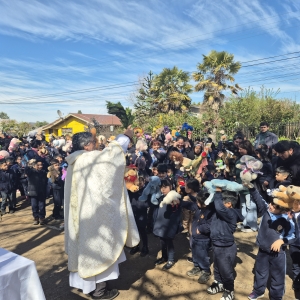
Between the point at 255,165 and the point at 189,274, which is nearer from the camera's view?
the point at 255,165

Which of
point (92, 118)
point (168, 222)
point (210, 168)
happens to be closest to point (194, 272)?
point (168, 222)

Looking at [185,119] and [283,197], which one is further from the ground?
[185,119]

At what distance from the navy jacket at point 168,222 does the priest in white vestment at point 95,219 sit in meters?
0.80

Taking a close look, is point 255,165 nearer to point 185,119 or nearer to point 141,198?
point 141,198

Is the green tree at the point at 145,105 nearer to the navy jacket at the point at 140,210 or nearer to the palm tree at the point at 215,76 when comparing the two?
the palm tree at the point at 215,76

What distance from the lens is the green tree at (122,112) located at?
24677mm

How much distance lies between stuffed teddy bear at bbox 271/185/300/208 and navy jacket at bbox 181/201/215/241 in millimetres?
965

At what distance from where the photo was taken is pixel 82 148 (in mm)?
3336

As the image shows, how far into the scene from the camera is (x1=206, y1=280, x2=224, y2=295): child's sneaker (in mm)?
3227

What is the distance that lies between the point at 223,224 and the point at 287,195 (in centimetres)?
95

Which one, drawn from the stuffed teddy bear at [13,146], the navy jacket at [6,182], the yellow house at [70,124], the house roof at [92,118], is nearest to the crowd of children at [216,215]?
the navy jacket at [6,182]

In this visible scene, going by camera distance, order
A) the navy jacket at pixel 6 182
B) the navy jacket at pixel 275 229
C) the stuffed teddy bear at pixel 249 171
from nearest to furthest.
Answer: the stuffed teddy bear at pixel 249 171
the navy jacket at pixel 275 229
the navy jacket at pixel 6 182

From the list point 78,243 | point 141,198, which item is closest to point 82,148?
point 78,243

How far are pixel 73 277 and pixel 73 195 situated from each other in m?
1.02
